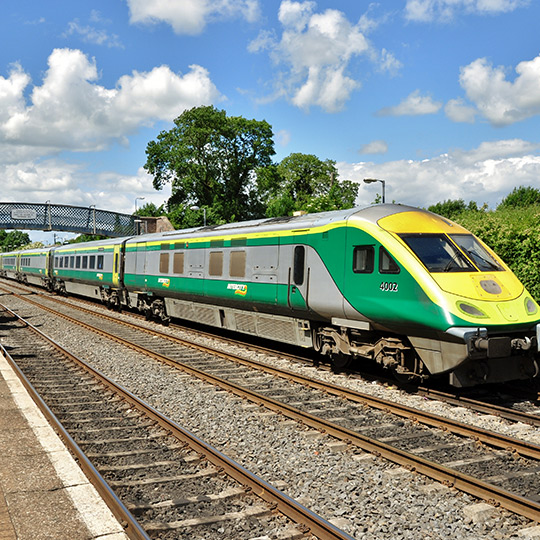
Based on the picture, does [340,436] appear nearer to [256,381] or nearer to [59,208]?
[256,381]

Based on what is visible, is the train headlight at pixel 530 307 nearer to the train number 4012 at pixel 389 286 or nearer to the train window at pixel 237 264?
the train number 4012 at pixel 389 286

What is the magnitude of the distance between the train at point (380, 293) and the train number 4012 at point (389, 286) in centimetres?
2

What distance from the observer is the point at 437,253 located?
31.2ft

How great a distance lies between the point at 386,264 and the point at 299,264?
266cm

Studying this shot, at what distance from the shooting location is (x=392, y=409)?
27.9 ft

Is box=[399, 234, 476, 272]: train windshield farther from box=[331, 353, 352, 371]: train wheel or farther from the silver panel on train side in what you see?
the silver panel on train side

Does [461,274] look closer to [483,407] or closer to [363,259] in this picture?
[363,259]

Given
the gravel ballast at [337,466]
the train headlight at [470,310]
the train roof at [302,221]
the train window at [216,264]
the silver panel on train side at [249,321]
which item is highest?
the train roof at [302,221]

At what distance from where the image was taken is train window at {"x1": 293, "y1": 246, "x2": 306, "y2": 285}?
1185 cm

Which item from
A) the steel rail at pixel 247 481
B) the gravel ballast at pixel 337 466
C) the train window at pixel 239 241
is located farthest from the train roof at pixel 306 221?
the steel rail at pixel 247 481

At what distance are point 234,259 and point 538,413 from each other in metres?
8.18

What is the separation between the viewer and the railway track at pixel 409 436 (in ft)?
19.0

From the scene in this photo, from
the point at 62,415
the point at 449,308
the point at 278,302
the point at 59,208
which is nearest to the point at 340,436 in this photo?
the point at 449,308

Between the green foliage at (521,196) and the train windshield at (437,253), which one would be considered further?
the green foliage at (521,196)
